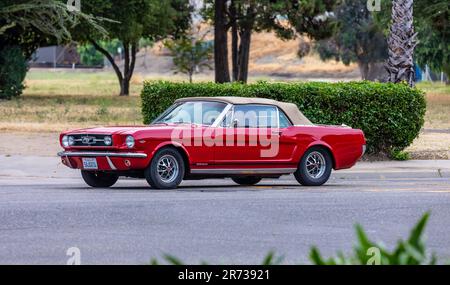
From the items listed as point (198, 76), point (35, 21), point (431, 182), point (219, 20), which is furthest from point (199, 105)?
point (198, 76)

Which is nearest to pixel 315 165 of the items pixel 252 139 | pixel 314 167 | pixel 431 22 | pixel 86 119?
pixel 314 167

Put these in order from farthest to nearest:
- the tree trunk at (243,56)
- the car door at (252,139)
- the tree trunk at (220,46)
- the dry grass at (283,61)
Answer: the dry grass at (283,61), the tree trunk at (243,56), the tree trunk at (220,46), the car door at (252,139)

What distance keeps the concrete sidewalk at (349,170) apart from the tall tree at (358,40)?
78.5 metres

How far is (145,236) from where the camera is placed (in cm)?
1155

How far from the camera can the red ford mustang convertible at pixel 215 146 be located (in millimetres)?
16531

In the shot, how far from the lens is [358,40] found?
106562mm

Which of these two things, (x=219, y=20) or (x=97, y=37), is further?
(x=97, y=37)

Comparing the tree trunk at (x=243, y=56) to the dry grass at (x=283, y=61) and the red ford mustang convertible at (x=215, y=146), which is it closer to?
the red ford mustang convertible at (x=215, y=146)

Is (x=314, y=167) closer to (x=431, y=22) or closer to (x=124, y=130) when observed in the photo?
(x=124, y=130)

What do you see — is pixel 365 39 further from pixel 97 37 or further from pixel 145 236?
pixel 145 236

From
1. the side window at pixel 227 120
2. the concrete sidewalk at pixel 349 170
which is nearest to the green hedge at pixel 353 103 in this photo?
the concrete sidewalk at pixel 349 170

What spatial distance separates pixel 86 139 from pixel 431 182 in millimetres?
5729

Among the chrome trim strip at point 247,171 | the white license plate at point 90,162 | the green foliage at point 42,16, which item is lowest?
the chrome trim strip at point 247,171
